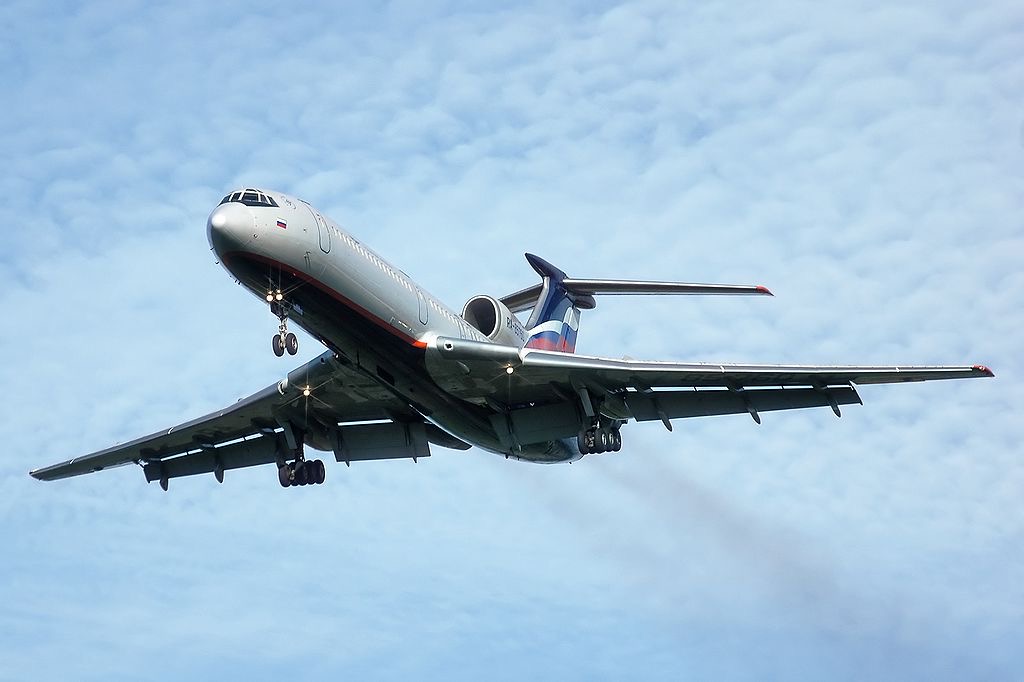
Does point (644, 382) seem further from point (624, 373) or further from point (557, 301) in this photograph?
point (557, 301)

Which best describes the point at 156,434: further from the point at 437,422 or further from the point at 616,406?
the point at 616,406

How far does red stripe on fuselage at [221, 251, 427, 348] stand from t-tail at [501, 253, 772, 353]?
5.48m

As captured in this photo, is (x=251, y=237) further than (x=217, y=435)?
No

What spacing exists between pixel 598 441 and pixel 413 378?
4.60 meters

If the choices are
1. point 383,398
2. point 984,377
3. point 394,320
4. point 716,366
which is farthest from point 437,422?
point 984,377

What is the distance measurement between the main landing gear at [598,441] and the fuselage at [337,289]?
9.86 feet

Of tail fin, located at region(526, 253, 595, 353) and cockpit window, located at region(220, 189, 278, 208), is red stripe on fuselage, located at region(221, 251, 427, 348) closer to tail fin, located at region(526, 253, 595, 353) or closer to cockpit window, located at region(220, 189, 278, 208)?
cockpit window, located at region(220, 189, 278, 208)

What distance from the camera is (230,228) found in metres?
26.6

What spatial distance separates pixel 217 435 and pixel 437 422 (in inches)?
274

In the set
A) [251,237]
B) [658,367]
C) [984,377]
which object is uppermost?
[251,237]

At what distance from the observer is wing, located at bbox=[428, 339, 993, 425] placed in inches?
1164

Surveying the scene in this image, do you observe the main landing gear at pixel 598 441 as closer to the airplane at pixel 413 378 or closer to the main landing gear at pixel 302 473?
the airplane at pixel 413 378

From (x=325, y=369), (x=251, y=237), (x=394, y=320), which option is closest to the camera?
(x=251, y=237)

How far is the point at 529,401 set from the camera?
32.2 m
